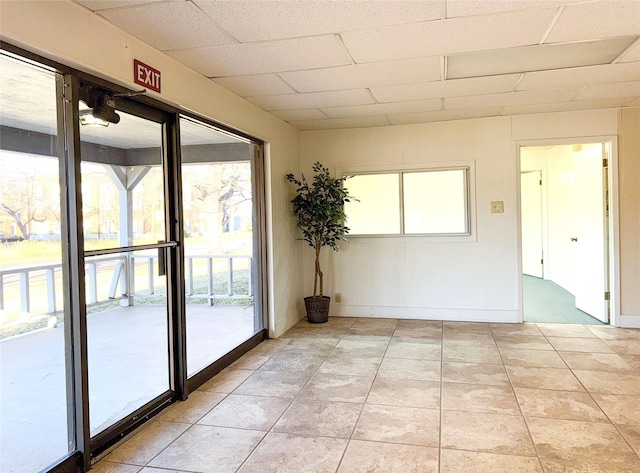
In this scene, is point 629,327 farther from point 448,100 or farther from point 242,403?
point 242,403

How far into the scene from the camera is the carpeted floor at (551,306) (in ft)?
16.7

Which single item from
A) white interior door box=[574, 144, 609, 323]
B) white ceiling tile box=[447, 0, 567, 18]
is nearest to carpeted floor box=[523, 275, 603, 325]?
white interior door box=[574, 144, 609, 323]

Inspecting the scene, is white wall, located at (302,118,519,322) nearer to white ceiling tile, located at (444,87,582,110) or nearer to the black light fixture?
white ceiling tile, located at (444,87,582,110)

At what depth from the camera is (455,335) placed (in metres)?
4.52

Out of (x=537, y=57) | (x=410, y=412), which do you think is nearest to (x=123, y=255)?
(x=410, y=412)

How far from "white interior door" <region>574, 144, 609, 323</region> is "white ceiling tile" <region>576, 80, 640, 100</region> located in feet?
2.77

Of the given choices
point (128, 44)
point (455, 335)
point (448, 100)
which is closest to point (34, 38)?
point (128, 44)

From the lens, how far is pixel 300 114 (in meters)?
4.63

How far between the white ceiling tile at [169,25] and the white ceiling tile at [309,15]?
0.08 m

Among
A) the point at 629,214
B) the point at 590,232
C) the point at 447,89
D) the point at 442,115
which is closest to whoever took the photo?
the point at 447,89

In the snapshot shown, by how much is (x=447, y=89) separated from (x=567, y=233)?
14.6 ft

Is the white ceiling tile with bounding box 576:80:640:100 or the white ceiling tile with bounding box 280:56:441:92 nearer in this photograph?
the white ceiling tile with bounding box 280:56:441:92

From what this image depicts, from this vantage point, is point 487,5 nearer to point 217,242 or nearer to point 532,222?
point 217,242

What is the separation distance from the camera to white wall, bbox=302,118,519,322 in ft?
16.3
